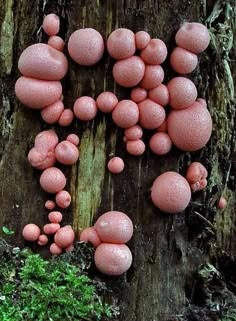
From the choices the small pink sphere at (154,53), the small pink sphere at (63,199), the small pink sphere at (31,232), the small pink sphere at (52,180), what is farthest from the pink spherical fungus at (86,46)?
the small pink sphere at (31,232)

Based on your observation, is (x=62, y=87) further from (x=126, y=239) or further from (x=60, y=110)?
(x=126, y=239)

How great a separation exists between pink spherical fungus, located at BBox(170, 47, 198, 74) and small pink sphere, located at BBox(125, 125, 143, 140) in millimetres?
408

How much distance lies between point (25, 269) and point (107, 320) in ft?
1.74

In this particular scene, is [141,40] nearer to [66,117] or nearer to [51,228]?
[66,117]

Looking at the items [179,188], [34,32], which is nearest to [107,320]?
[179,188]

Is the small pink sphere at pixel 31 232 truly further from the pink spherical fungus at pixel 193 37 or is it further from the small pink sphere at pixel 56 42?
the pink spherical fungus at pixel 193 37

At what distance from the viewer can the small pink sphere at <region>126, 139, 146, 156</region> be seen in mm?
2775

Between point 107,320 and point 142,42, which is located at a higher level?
point 142,42

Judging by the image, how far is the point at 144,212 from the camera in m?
2.83

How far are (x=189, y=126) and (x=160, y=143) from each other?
192 mm

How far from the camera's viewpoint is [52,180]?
9.05 ft

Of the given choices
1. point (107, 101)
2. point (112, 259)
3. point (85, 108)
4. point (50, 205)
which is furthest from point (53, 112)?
point (112, 259)

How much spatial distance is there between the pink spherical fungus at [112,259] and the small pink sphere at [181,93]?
0.88 meters

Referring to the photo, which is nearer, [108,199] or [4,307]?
[4,307]
